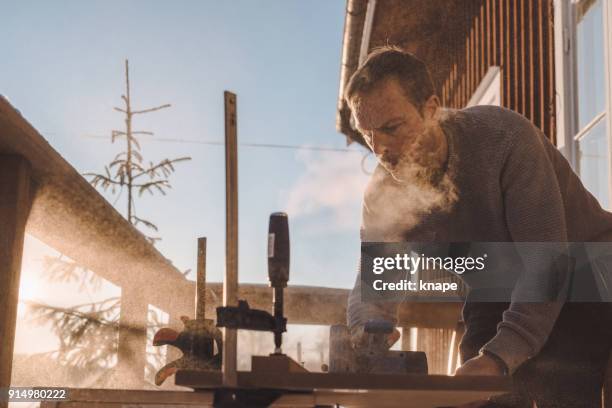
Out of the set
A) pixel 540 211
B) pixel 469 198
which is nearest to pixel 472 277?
pixel 469 198

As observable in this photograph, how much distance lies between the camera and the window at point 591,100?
381 cm

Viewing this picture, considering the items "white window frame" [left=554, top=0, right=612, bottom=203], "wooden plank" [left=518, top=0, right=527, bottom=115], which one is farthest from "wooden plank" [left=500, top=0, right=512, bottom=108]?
"white window frame" [left=554, top=0, right=612, bottom=203]

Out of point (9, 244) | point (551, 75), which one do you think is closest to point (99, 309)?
point (551, 75)

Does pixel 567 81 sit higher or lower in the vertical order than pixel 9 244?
higher

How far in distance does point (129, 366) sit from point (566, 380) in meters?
2.70

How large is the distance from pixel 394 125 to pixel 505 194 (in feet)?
1.25

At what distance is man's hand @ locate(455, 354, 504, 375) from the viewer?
193cm

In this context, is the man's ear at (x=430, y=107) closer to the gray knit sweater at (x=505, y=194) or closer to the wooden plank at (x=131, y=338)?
the gray knit sweater at (x=505, y=194)

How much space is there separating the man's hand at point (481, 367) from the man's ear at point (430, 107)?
797mm

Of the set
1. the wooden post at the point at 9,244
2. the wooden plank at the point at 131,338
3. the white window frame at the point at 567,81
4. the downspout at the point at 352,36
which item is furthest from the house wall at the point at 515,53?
the wooden post at the point at 9,244

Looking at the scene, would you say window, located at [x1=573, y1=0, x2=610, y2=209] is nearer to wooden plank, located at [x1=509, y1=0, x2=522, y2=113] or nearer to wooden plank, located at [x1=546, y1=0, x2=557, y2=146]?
wooden plank, located at [x1=546, y1=0, x2=557, y2=146]

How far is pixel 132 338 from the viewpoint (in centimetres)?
442

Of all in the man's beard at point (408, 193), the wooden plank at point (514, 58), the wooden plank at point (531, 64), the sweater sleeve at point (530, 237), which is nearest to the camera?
the sweater sleeve at point (530, 237)

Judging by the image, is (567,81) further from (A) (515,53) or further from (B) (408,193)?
(B) (408,193)
